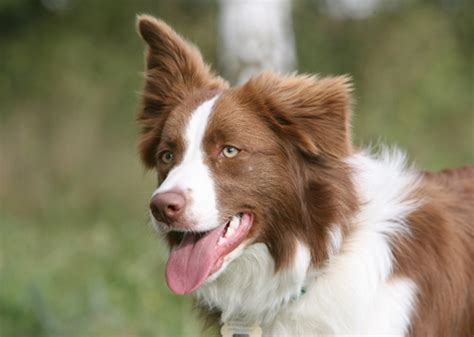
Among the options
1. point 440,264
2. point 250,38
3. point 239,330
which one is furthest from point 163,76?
point 250,38

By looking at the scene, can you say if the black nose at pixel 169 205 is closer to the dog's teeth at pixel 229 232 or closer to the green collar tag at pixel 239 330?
the dog's teeth at pixel 229 232

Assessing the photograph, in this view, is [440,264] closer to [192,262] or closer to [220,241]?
[220,241]

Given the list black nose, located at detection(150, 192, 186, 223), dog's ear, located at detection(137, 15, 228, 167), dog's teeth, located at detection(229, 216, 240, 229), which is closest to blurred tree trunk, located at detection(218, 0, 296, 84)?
dog's ear, located at detection(137, 15, 228, 167)

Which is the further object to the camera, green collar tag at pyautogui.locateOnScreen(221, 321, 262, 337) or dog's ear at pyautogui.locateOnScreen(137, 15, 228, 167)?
dog's ear at pyautogui.locateOnScreen(137, 15, 228, 167)

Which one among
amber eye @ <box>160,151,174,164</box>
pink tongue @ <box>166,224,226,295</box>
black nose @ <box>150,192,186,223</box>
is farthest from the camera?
amber eye @ <box>160,151,174,164</box>

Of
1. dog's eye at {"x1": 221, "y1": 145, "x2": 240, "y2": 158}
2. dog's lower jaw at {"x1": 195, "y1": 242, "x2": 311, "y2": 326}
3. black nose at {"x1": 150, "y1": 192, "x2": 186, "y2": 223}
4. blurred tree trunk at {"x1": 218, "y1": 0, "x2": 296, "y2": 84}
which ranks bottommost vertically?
dog's lower jaw at {"x1": 195, "y1": 242, "x2": 311, "y2": 326}

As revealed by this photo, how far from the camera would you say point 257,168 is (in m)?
4.30

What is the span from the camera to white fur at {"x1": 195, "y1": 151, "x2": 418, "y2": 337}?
4.20m

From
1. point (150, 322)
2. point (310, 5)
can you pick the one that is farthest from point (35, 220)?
point (310, 5)

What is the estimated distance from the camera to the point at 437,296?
4285mm

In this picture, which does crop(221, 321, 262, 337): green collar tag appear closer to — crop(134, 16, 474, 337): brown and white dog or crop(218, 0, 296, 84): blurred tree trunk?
crop(134, 16, 474, 337): brown and white dog

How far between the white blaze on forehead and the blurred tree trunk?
399cm

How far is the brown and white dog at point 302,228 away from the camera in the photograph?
419 centimetres

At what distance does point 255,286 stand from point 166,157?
0.85 metres
